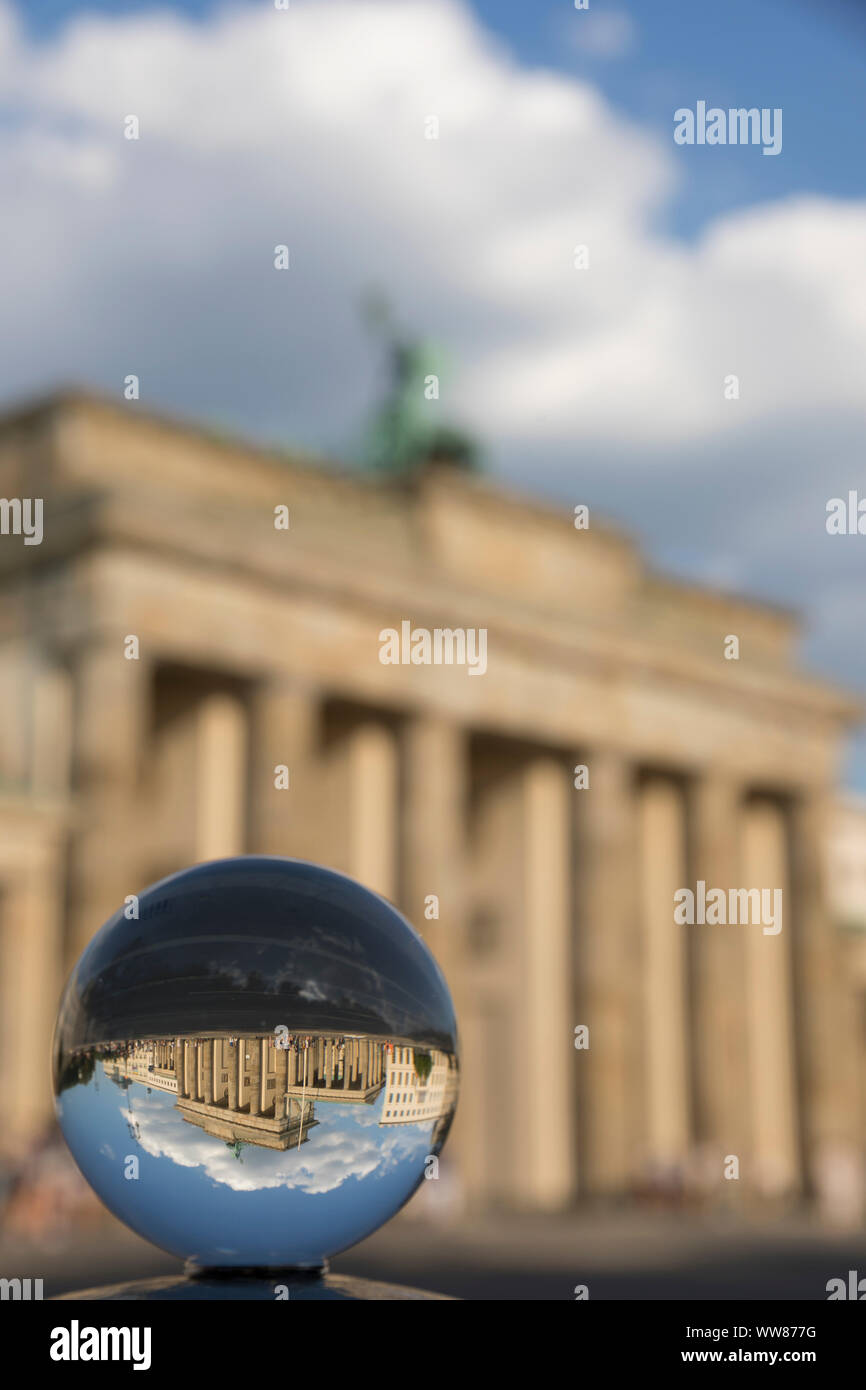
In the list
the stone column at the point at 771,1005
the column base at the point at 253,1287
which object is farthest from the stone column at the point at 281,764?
the column base at the point at 253,1287

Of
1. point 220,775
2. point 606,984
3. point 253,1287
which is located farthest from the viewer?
point 606,984

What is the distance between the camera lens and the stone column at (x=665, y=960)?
2090 inches

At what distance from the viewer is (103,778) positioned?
37062 mm

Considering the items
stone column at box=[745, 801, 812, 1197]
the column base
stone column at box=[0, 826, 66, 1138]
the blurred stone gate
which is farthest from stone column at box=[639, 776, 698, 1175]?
the column base

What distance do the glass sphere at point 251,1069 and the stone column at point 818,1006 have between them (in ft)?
161

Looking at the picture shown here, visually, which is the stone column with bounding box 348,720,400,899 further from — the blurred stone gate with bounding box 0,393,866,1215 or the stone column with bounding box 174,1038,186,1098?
the stone column with bounding box 174,1038,186,1098

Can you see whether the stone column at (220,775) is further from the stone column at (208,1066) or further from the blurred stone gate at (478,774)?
the stone column at (208,1066)

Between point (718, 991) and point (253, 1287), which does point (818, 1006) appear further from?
point (253, 1287)

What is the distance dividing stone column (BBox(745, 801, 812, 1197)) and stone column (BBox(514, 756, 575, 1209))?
8.20 meters

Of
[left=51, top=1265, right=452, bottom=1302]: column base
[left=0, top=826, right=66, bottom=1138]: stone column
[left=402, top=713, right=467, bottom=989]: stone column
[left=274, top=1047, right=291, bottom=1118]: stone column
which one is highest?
[left=402, top=713, right=467, bottom=989]: stone column

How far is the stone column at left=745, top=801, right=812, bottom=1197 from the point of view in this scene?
184ft

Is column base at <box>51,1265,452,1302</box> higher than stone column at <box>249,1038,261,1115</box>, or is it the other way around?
stone column at <box>249,1038,261,1115</box>

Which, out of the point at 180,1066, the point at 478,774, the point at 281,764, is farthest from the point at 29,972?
the point at 180,1066

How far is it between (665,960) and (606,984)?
6333mm
